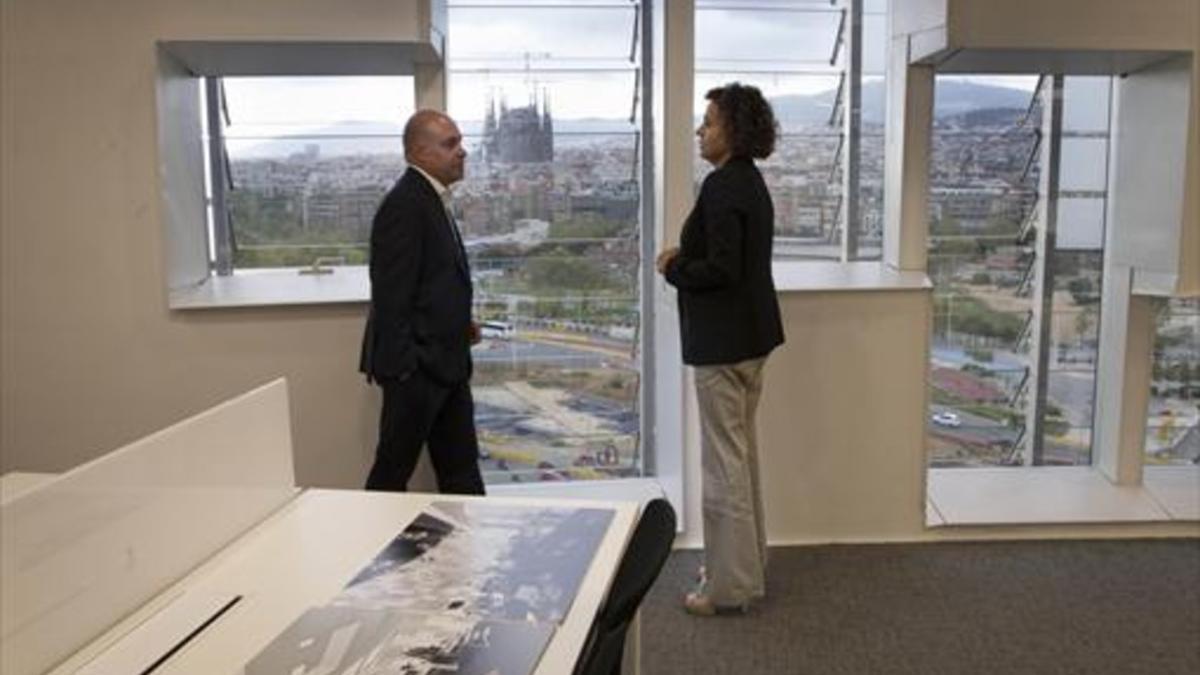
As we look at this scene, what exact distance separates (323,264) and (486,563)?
2389mm

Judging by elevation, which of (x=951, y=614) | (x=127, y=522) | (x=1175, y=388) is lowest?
(x=951, y=614)

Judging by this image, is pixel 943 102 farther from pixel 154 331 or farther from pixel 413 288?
pixel 154 331

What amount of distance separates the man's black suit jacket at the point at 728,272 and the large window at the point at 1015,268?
129 centimetres

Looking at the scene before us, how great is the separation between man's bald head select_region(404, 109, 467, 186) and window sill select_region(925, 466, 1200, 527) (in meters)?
2.13

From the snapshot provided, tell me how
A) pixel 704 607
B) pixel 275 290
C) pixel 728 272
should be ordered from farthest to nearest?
pixel 275 290 < pixel 704 607 < pixel 728 272

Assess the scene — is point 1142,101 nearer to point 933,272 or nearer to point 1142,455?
point 933,272

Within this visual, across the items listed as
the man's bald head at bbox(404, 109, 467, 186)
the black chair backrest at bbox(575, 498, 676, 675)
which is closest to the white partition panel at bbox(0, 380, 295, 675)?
the black chair backrest at bbox(575, 498, 676, 675)

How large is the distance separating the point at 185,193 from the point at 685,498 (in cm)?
201

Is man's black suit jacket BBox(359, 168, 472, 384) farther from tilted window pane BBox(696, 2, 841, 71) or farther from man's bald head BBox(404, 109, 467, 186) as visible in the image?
tilted window pane BBox(696, 2, 841, 71)

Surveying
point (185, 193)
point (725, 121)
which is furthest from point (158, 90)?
point (725, 121)

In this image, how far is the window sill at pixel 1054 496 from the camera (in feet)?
12.8

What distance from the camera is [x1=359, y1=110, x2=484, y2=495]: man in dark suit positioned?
121 inches

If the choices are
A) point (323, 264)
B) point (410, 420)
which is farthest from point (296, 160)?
point (410, 420)

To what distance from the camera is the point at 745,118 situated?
3041 millimetres
